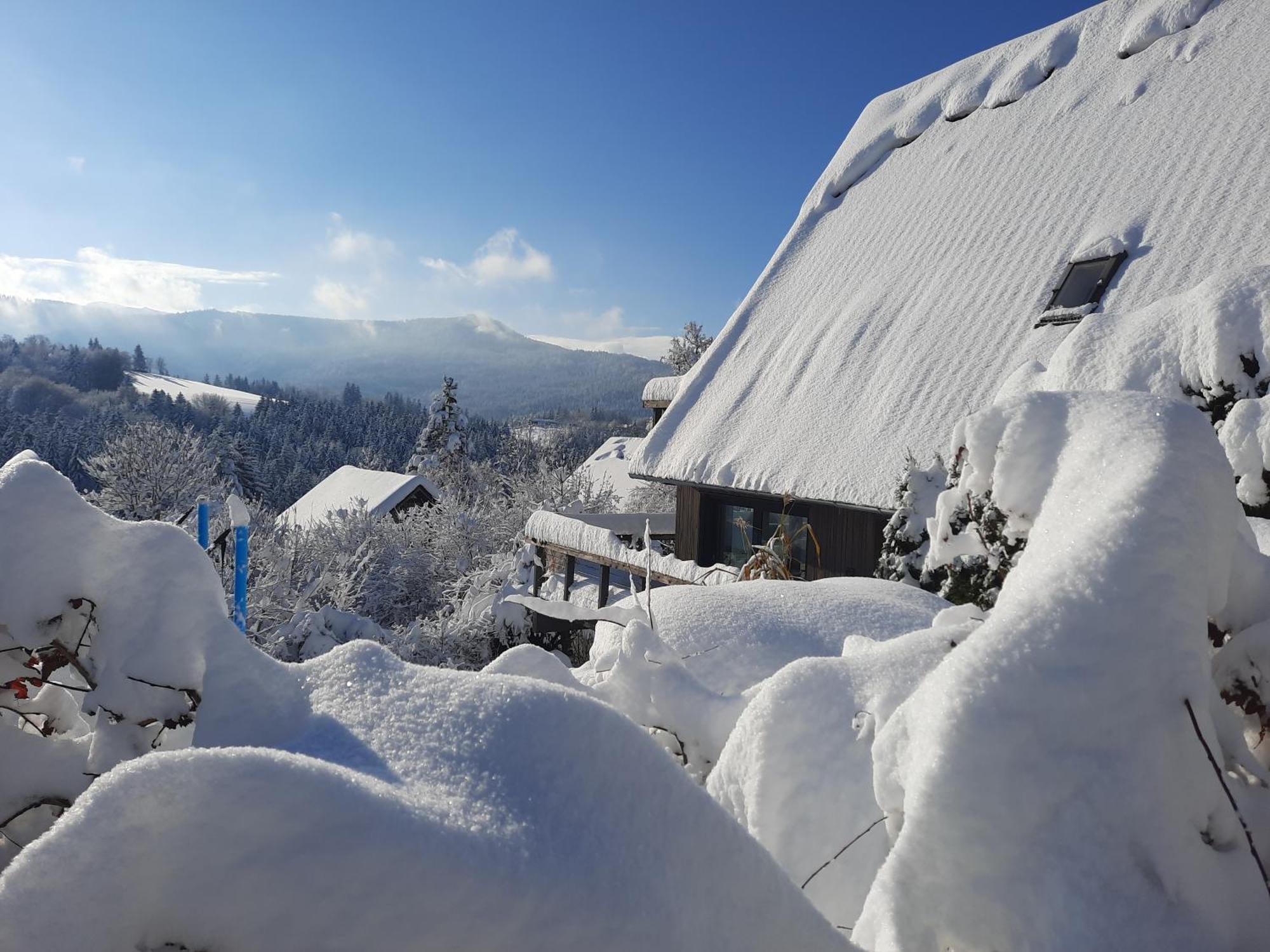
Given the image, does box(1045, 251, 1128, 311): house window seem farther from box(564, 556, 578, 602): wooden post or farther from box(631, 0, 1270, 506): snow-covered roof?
box(564, 556, 578, 602): wooden post

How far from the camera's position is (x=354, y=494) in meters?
27.0

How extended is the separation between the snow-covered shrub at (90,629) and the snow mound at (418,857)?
26.2 inches

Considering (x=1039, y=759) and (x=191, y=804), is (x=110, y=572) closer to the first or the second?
(x=191, y=804)

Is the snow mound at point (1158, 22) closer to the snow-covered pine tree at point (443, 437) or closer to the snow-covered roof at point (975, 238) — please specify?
the snow-covered roof at point (975, 238)

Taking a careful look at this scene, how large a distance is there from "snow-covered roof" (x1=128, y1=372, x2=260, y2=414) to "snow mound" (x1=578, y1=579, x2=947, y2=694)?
83.2 m

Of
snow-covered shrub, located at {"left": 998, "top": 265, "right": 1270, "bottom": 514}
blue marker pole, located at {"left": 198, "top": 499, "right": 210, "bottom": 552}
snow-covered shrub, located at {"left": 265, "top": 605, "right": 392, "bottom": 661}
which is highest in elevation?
snow-covered shrub, located at {"left": 998, "top": 265, "right": 1270, "bottom": 514}

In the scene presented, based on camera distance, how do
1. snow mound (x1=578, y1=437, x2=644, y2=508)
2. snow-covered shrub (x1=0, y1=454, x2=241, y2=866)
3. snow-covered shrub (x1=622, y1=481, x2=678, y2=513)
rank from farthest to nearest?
snow mound (x1=578, y1=437, x2=644, y2=508)
snow-covered shrub (x1=622, y1=481, x2=678, y2=513)
snow-covered shrub (x1=0, y1=454, x2=241, y2=866)

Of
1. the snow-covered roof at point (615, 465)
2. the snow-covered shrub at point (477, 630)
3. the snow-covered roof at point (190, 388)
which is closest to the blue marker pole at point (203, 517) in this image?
the snow-covered shrub at point (477, 630)

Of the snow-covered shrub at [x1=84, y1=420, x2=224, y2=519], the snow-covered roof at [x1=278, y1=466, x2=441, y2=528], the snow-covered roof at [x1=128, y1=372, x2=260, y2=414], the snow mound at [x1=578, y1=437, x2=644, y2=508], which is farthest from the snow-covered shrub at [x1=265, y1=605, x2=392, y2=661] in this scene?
the snow-covered roof at [x1=128, y1=372, x2=260, y2=414]

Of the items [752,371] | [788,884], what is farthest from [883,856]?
[752,371]

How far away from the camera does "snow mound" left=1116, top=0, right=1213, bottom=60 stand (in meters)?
8.66

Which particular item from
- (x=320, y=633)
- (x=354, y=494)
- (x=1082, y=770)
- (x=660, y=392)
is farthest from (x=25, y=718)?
(x=354, y=494)

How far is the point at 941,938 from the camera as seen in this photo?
2.98 feet

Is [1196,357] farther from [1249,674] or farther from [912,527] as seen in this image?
[912,527]
